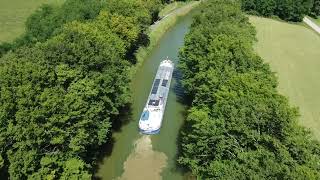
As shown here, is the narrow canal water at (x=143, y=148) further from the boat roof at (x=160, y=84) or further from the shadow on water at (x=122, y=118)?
the boat roof at (x=160, y=84)

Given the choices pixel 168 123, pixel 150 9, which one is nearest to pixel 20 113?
pixel 168 123

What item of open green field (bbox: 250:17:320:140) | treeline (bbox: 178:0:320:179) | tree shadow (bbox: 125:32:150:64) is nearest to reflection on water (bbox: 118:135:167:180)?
treeline (bbox: 178:0:320:179)

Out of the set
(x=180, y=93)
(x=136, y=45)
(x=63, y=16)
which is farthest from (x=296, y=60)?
(x=63, y=16)

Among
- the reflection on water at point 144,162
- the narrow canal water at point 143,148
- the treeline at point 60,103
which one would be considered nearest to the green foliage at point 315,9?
the narrow canal water at point 143,148

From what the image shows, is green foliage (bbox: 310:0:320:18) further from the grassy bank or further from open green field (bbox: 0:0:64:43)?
open green field (bbox: 0:0:64:43)

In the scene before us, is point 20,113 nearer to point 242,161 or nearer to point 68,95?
point 68,95

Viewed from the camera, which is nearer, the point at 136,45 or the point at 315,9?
the point at 136,45

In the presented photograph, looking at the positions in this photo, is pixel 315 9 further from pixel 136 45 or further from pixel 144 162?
pixel 144 162

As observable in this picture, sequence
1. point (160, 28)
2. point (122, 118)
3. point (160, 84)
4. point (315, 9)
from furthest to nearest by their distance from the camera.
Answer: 1. point (315, 9)
2. point (160, 28)
3. point (160, 84)
4. point (122, 118)
